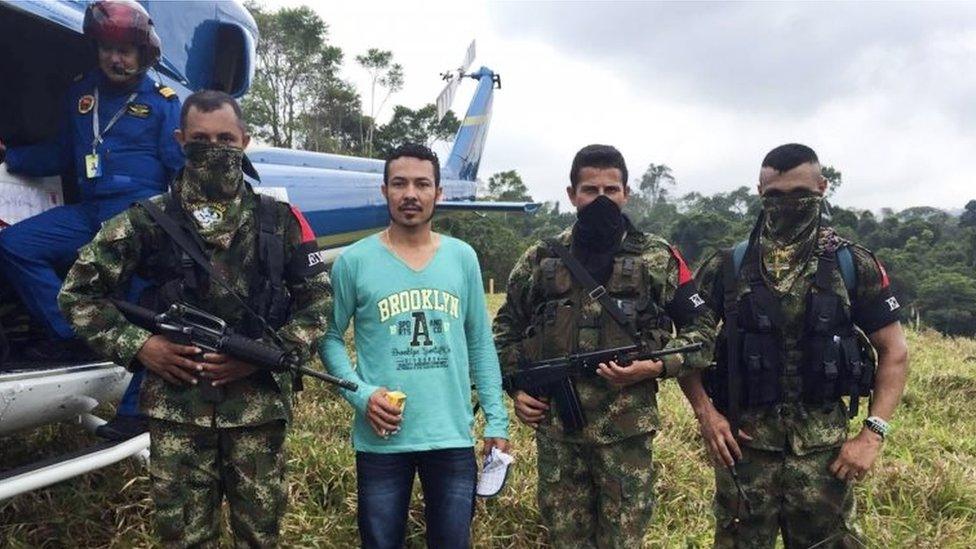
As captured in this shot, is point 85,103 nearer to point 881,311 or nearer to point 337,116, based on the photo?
point 881,311

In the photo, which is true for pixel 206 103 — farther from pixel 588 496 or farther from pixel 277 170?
pixel 277 170

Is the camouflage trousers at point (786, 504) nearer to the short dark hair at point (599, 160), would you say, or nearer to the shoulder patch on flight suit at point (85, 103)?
the short dark hair at point (599, 160)

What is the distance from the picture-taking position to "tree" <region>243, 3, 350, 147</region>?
26.6m

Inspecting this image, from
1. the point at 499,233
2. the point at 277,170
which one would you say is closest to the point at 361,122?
the point at 499,233

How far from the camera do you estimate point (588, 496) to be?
2639 millimetres

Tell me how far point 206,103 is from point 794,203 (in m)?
2.05

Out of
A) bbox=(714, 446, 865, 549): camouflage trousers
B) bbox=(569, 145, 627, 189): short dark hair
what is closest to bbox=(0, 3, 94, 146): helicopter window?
bbox=(569, 145, 627, 189): short dark hair

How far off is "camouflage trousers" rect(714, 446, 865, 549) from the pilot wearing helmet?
241 centimetres

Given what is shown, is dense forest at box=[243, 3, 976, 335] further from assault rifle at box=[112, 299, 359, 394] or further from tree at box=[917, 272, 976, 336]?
assault rifle at box=[112, 299, 359, 394]

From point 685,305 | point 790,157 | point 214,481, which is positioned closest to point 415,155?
point 685,305

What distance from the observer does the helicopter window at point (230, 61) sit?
450 cm

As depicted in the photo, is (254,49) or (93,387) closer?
(93,387)

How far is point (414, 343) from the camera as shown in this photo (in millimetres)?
2350

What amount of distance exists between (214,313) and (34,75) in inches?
97.3
